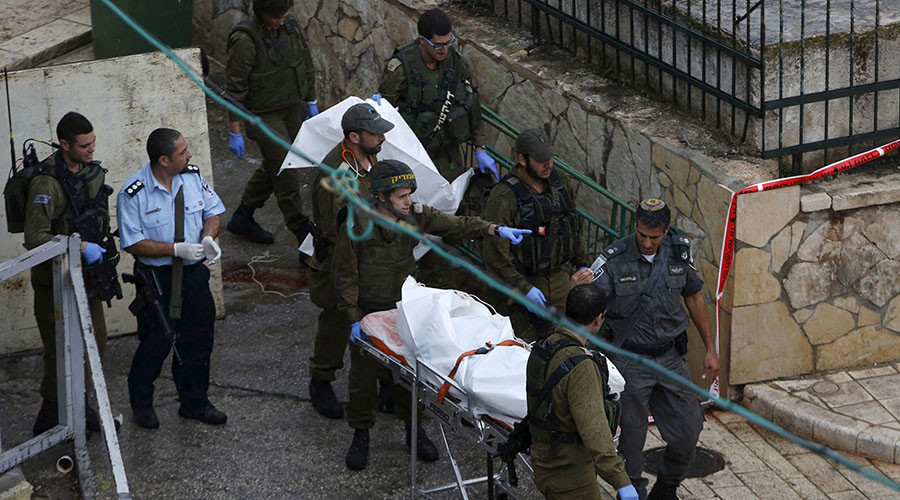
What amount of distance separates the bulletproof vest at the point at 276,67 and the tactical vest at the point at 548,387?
4.34 m

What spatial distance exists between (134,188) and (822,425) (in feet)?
14.0

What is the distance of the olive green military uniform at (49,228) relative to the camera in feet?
21.2

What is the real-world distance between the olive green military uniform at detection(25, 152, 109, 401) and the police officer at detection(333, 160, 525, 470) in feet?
4.78

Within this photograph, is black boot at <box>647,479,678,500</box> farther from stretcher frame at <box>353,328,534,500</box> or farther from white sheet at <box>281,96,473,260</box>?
white sheet at <box>281,96,473,260</box>

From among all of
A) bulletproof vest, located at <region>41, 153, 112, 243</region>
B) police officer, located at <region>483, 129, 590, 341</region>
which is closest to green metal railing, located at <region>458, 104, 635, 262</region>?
police officer, located at <region>483, 129, 590, 341</region>

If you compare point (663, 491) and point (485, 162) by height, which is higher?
point (485, 162)

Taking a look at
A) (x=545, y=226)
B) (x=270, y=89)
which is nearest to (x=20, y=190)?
(x=270, y=89)

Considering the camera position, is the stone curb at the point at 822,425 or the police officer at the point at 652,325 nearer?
the police officer at the point at 652,325

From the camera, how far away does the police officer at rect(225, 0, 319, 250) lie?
876 centimetres

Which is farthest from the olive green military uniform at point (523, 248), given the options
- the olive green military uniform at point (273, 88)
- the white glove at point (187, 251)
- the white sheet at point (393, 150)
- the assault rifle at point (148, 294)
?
the olive green military uniform at point (273, 88)

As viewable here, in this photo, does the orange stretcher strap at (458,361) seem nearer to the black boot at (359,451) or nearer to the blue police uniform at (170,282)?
the black boot at (359,451)

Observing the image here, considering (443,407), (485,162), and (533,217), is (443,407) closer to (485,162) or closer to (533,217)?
(533,217)

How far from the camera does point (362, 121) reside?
6.82 metres

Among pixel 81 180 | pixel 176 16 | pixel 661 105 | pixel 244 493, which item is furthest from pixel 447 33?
pixel 176 16
